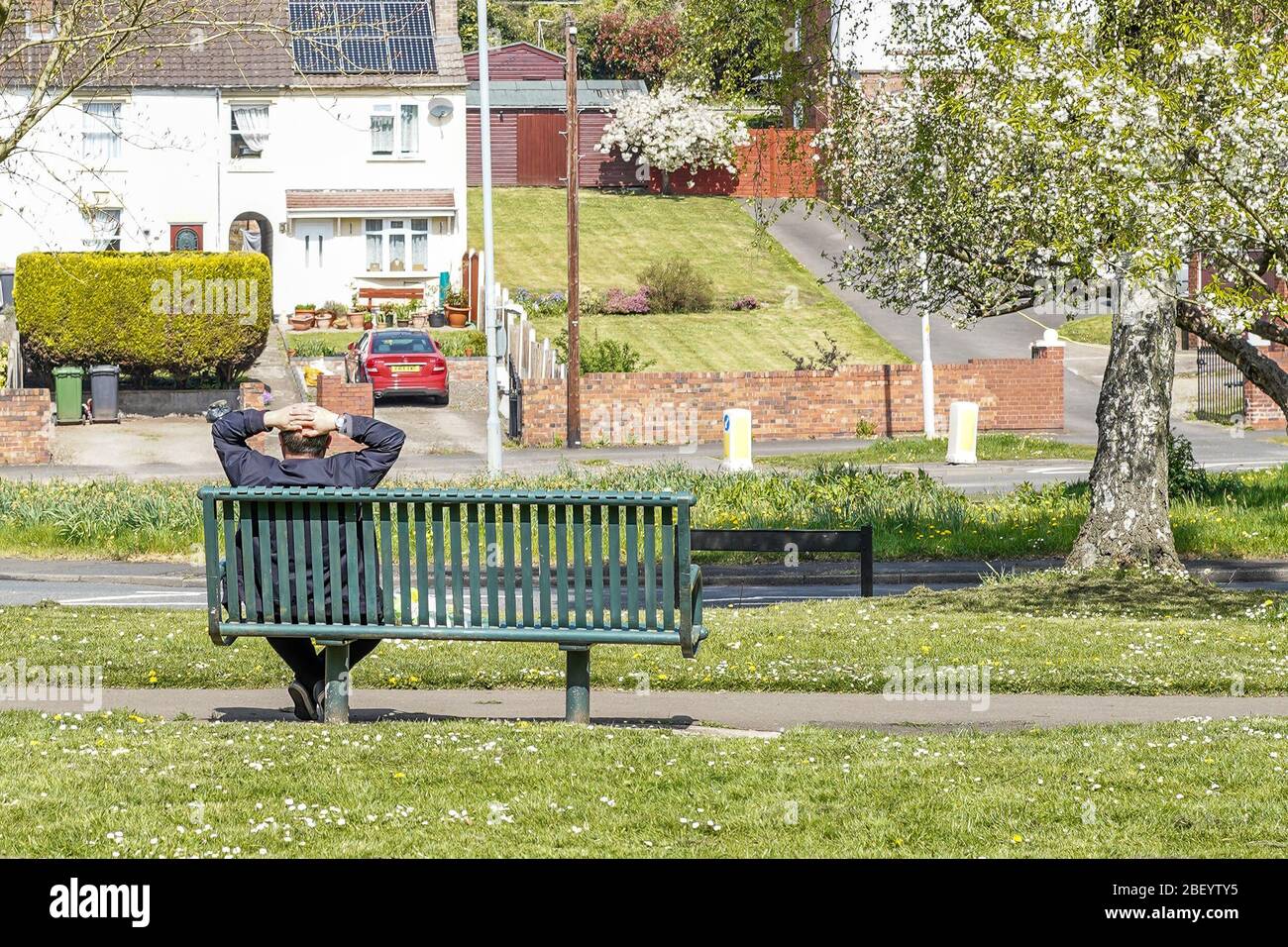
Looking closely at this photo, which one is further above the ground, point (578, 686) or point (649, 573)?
point (649, 573)

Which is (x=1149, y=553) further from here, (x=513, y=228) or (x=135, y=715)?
(x=513, y=228)

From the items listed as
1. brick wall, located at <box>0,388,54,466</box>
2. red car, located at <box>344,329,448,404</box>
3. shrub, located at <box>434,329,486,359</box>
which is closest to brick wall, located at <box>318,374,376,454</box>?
red car, located at <box>344,329,448,404</box>

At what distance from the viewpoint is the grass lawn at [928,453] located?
31.4m

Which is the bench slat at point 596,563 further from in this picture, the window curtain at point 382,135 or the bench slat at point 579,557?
the window curtain at point 382,135

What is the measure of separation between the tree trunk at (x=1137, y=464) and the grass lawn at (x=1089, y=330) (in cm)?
3163

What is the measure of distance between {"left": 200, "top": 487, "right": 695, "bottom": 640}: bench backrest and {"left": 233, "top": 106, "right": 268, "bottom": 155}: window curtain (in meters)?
42.2

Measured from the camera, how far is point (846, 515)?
20484 millimetres

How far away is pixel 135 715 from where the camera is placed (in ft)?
28.9

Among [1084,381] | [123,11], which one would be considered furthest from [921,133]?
[1084,381]

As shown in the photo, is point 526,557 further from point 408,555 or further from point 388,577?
point 388,577

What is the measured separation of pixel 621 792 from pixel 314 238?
43.9 meters

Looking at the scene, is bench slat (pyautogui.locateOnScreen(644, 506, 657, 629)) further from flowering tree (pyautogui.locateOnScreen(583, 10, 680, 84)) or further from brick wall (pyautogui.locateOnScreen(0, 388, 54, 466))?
flowering tree (pyautogui.locateOnScreen(583, 10, 680, 84))

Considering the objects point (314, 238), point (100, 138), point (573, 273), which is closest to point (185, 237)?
point (100, 138)
